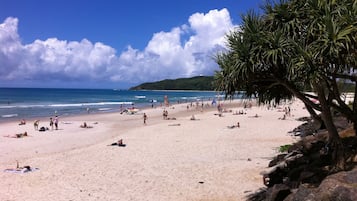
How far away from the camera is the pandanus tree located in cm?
756

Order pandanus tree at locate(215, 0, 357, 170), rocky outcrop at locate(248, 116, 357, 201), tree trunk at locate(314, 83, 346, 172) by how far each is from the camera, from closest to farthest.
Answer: rocky outcrop at locate(248, 116, 357, 201), pandanus tree at locate(215, 0, 357, 170), tree trunk at locate(314, 83, 346, 172)

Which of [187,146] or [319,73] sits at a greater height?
[319,73]

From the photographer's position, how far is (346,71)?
9391mm

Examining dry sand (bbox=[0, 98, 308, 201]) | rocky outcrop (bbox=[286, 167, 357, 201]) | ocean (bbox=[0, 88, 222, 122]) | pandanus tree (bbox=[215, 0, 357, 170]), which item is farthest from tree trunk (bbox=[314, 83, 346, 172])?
dry sand (bbox=[0, 98, 308, 201])

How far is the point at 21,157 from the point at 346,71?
1590cm

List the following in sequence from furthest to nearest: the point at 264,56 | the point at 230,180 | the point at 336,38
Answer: the point at 230,180 < the point at 264,56 < the point at 336,38

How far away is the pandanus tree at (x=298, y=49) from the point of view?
756 centimetres

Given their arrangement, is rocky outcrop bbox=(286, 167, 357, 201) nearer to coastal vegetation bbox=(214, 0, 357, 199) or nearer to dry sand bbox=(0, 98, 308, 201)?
coastal vegetation bbox=(214, 0, 357, 199)

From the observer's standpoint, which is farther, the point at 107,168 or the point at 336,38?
the point at 107,168

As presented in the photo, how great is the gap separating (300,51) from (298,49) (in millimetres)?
67

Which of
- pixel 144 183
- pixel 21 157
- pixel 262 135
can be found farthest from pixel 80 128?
pixel 144 183

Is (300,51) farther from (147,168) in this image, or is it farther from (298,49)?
(147,168)

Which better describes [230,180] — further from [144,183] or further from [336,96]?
[336,96]

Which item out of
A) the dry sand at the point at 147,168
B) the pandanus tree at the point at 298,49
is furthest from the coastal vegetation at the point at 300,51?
the dry sand at the point at 147,168
